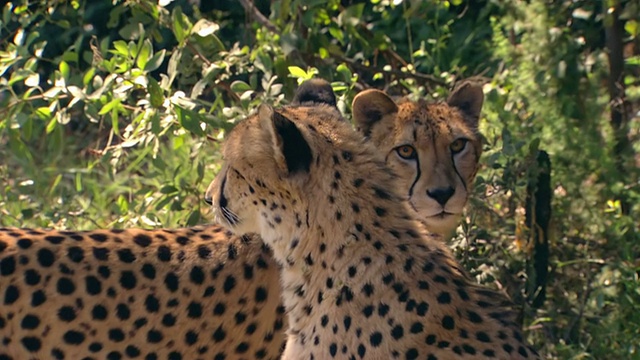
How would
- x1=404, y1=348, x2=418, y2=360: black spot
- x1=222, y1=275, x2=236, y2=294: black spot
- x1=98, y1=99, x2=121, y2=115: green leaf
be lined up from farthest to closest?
x1=98, y1=99, x2=121, y2=115: green leaf → x1=222, y1=275, x2=236, y2=294: black spot → x1=404, y1=348, x2=418, y2=360: black spot

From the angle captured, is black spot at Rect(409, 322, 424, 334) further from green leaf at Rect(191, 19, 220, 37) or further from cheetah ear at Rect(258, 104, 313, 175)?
green leaf at Rect(191, 19, 220, 37)

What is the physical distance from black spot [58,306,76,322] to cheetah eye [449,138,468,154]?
117cm

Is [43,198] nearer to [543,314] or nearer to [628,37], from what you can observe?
[543,314]

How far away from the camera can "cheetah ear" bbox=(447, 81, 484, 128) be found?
3.58 metres

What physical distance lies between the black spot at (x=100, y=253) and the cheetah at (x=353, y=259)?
475 millimetres

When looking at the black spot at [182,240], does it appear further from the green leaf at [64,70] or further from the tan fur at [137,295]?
the green leaf at [64,70]

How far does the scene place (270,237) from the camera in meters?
2.64

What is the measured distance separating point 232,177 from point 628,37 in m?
2.46

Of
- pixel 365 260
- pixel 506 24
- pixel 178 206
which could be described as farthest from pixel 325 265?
pixel 506 24

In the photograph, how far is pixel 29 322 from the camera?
281 cm

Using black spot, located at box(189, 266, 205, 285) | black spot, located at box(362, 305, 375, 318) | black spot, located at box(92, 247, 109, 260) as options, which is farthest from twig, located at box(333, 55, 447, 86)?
black spot, located at box(362, 305, 375, 318)

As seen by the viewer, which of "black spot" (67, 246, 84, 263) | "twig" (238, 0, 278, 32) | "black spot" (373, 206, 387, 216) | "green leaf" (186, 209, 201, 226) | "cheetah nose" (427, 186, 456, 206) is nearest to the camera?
"black spot" (373, 206, 387, 216)

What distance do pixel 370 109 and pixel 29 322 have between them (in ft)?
3.84

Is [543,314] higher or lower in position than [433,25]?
lower
